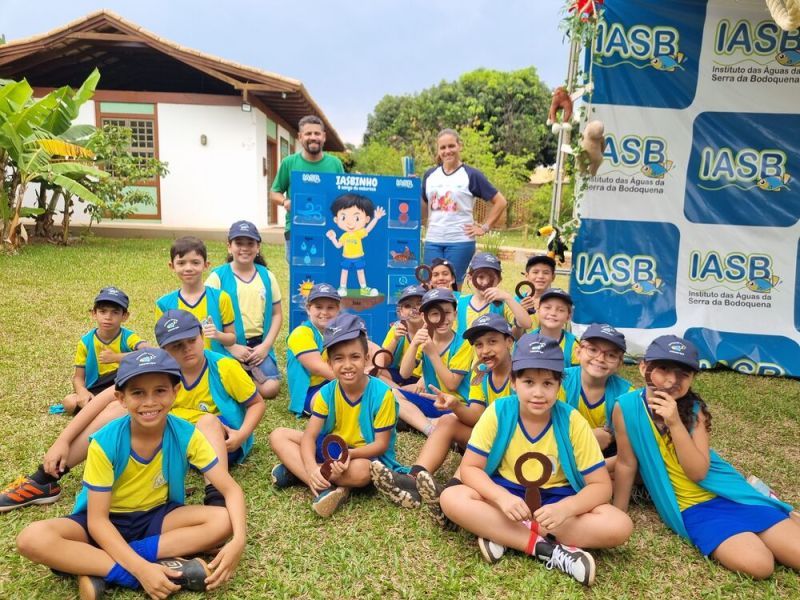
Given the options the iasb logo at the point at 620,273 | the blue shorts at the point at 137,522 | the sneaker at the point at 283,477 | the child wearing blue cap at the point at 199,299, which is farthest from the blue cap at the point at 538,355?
the iasb logo at the point at 620,273

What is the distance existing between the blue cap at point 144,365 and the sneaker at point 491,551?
151 cm

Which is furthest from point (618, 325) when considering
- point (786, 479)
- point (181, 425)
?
point (181, 425)

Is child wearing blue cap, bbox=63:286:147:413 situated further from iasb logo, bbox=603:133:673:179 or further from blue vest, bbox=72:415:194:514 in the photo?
iasb logo, bbox=603:133:673:179

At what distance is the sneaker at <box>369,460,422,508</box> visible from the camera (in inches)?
116

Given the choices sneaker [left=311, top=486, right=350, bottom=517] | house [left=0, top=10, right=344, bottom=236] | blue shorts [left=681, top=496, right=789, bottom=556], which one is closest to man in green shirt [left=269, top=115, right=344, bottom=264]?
sneaker [left=311, top=486, right=350, bottom=517]

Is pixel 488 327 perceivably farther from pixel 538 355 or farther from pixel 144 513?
pixel 144 513

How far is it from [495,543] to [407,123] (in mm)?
36405

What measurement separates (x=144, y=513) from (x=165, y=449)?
272 millimetres

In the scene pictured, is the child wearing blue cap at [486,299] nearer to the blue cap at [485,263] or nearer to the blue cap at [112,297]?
the blue cap at [485,263]

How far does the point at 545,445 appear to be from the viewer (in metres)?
2.69

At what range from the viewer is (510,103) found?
1293 inches

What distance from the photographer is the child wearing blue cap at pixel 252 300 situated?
4.54 metres

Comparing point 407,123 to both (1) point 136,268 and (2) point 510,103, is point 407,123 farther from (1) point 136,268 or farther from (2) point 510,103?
(1) point 136,268

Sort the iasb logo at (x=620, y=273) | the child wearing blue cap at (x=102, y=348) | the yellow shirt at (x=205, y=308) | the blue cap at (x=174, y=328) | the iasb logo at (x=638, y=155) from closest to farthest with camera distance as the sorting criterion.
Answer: the blue cap at (x=174, y=328) → the child wearing blue cap at (x=102, y=348) → the yellow shirt at (x=205, y=308) → the iasb logo at (x=638, y=155) → the iasb logo at (x=620, y=273)
